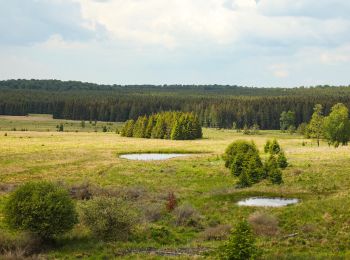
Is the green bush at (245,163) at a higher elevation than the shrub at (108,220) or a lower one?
higher

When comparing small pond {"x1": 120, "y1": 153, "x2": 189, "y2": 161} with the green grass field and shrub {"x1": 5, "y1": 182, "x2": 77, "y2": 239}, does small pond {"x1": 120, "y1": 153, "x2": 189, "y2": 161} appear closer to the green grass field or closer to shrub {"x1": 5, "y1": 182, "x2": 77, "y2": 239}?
the green grass field

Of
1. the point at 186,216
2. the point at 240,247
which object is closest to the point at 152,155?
the point at 186,216

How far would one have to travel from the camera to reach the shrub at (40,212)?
25609 mm

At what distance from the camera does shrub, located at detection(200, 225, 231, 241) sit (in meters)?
27.4

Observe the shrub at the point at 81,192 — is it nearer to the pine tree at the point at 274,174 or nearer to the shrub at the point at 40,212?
the shrub at the point at 40,212

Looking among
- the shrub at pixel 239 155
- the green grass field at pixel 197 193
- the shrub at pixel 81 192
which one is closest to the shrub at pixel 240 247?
the green grass field at pixel 197 193

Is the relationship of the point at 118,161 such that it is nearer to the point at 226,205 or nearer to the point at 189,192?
the point at 189,192

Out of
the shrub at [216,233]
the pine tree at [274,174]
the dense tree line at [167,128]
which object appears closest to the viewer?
the shrub at [216,233]

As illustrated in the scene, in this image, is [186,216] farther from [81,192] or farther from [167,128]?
[167,128]

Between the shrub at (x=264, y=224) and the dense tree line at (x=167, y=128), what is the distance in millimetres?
92927

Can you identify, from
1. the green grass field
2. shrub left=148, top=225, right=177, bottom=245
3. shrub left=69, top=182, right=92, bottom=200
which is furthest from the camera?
shrub left=69, top=182, right=92, bottom=200

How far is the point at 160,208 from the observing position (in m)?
34.7

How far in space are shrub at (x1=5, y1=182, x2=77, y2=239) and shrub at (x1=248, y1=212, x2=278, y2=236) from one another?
11.2m

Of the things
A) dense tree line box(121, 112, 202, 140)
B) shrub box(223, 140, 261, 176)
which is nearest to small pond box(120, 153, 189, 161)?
shrub box(223, 140, 261, 176)
